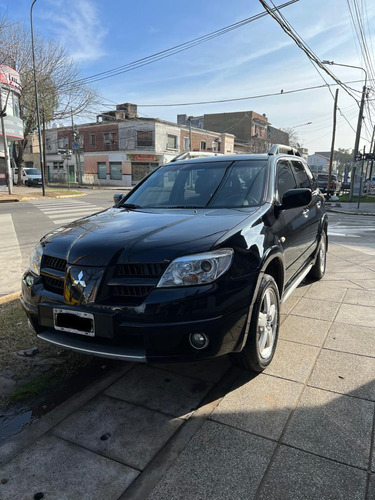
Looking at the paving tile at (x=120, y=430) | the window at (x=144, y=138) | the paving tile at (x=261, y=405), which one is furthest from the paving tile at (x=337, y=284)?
the window at (x=144, y=138)

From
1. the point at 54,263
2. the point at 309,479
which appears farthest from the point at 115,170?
the point at 309,479

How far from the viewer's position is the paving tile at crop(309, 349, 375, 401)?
2.82 metres

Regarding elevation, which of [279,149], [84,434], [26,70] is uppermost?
[26,70]

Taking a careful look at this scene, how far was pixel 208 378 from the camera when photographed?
3.00 meters

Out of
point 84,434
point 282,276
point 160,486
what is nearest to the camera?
point 160,486

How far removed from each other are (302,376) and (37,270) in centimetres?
227

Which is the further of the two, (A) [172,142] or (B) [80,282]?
(A) [172,142]

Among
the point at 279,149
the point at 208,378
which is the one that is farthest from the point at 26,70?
the point at 208,378

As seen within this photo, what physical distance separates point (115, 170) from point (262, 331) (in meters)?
43.3

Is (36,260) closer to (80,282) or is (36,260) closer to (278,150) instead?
(80,282)

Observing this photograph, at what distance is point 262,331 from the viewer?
294 centimetres

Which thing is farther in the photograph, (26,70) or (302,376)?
(26,70)

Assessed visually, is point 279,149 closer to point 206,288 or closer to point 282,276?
point 282,276

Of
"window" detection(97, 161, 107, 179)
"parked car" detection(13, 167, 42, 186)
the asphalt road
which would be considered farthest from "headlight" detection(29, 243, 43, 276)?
"window" detection(97, 161, 107, 179)
